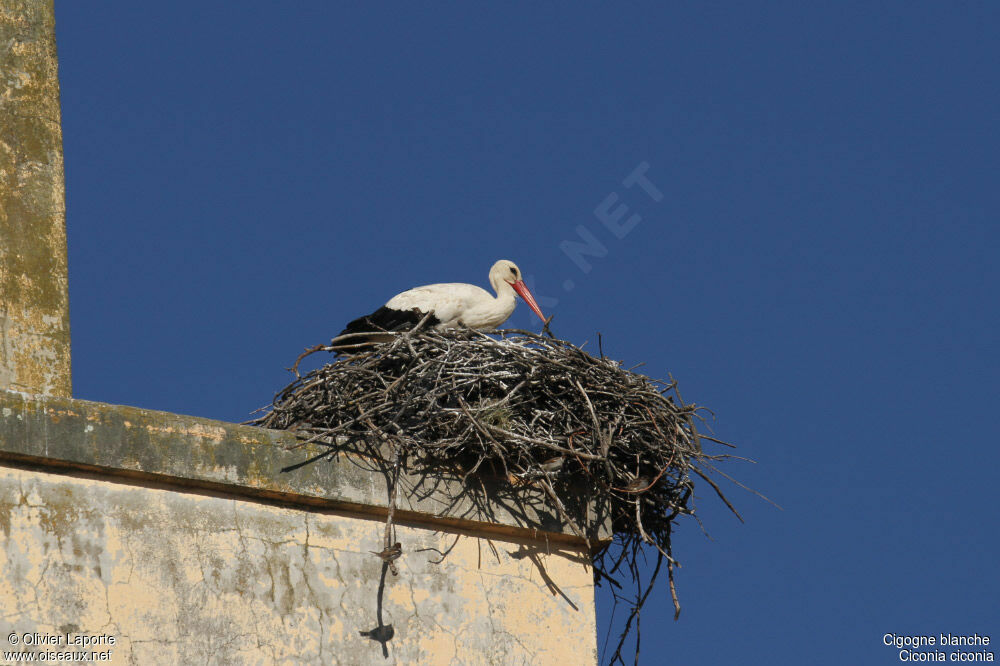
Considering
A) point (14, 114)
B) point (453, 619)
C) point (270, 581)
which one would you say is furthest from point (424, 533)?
point (14, 114)

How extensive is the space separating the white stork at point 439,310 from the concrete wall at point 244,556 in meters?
2.46

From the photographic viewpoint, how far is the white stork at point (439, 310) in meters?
9.79

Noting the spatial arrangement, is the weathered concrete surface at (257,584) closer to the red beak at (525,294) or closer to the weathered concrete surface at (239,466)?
the weathered concrete surface at (239,466)

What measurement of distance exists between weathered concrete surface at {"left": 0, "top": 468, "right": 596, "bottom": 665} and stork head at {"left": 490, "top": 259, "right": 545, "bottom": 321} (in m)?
3.63

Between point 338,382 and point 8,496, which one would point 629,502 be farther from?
point 8,496

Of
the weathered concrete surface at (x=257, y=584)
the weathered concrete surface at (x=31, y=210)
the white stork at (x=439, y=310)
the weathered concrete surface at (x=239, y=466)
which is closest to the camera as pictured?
the weathered concrete surface at (x=257, y=584)

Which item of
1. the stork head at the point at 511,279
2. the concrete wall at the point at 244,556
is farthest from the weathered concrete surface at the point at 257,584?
the stork head at the point at 511,279

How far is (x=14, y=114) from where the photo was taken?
7.94 metres

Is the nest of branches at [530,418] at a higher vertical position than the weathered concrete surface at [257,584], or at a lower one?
higher

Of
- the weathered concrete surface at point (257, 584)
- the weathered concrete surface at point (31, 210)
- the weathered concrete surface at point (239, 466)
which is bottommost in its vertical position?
the weathered concrete surface at point (257, 584)

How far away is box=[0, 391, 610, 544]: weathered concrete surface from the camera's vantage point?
20.8 ft

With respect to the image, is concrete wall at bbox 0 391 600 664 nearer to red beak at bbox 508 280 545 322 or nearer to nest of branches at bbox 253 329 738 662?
nest of branches at bbox 253 329 738 662

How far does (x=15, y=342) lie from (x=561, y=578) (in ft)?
9.40

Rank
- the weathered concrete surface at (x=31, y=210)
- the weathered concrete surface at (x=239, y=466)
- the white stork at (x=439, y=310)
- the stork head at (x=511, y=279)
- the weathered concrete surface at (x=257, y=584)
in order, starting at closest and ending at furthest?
1. the weathered concrete surface at (x=257, y=584)
2. the weathered concrete surface at (x=239, y=466)
3. the weathered concrete surface at (x=31, y=210)
4. the white stork at (x=439, y=310)
5. the stork head at (x=511, y=279)
